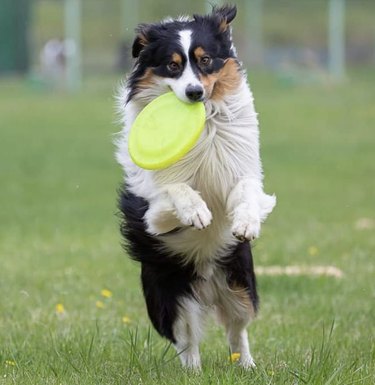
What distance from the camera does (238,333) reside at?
634 centimetres

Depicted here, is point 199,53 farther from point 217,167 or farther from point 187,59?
point 217,167

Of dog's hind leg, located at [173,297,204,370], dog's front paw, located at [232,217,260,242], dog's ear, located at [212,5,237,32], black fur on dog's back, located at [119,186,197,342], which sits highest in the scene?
dog's ear, located at [212,5,237,32]

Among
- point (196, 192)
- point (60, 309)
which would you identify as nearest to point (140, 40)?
point (196, 192)

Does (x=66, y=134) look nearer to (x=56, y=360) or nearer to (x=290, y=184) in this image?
(x=290, y=184)

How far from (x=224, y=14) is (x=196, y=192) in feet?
3.57

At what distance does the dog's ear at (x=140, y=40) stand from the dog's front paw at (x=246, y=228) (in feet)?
3.97

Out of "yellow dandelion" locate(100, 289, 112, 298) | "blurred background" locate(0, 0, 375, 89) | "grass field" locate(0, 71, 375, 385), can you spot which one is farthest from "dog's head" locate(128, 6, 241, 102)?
"blurred background" locate(0, 0, 375, 89)

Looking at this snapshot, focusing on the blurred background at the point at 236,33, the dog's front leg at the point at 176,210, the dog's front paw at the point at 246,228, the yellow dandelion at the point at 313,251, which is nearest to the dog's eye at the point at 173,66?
the dog's front leg at the point at 176,210

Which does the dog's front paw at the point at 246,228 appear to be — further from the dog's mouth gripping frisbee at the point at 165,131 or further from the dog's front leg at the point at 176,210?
the dog's mouth gripping frisbee at the point at 165,131

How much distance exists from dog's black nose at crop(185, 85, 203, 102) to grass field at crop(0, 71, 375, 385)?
1.32 meters

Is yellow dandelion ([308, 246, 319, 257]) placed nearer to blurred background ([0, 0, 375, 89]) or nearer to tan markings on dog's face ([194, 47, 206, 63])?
tan markings on dog's face ([194, 47, 206, 63])

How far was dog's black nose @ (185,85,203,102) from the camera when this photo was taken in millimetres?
5695

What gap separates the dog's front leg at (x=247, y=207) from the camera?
5461 mm

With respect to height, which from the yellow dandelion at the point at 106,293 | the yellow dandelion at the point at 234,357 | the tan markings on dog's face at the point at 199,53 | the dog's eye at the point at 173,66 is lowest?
the yellow dandelion at the point at 106,293
